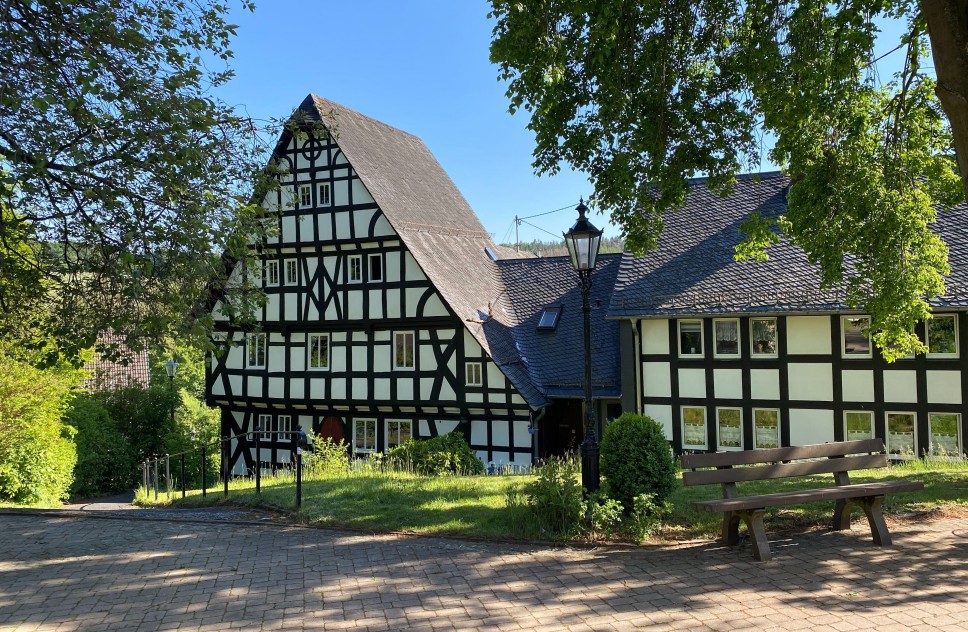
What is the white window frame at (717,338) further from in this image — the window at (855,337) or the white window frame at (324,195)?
the white window frame at (324,195)

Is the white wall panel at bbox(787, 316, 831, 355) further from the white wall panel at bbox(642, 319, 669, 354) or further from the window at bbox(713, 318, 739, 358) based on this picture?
the white wall panel at bbox(642, 319, 669, 354)

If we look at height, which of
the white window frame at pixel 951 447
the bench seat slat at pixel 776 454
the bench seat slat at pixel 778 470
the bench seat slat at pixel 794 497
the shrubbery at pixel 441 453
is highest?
the bench seat slat at pixel 776 454

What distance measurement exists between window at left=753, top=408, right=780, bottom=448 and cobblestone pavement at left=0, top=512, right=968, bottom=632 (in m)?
10.4

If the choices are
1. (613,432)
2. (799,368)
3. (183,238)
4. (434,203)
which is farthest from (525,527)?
(434,203)

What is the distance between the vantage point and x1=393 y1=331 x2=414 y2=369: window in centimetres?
2245

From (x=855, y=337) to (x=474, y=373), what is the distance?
9795 millimetres

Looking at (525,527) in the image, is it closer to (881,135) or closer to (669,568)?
(669,568)

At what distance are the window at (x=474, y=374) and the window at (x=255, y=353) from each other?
722 centimetres

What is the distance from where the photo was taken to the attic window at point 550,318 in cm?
2349

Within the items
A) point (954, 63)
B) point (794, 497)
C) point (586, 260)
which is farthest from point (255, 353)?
point (954, 63)

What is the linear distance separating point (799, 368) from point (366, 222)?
12.5m

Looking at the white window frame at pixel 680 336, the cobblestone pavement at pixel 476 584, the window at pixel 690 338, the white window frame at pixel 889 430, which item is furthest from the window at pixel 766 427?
the cobblestone pavement at pixel 476 584

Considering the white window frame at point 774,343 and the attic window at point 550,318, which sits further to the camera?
the attic window at point 550,318

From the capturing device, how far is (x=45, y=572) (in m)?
7.41
